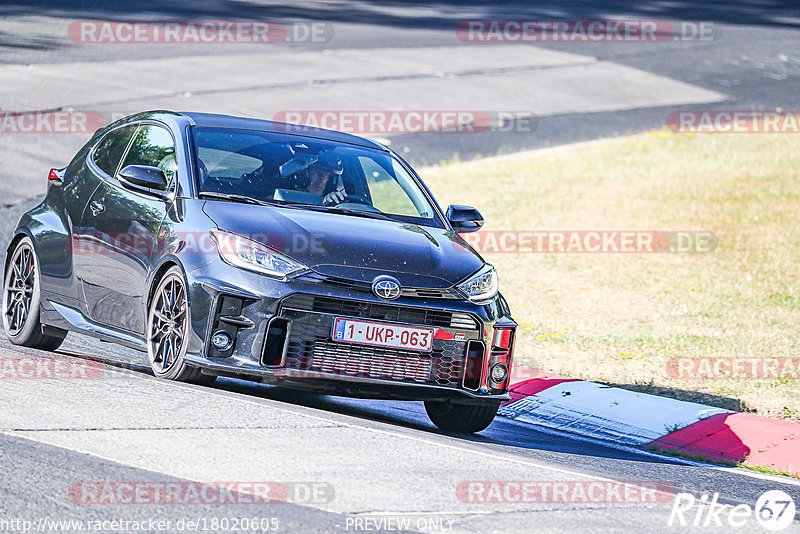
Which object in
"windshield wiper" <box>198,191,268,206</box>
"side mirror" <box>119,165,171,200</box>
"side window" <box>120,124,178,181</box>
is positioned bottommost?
"windshield wiper" <box>198,191,268,206</box>

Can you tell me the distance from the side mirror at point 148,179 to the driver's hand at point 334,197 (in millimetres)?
998

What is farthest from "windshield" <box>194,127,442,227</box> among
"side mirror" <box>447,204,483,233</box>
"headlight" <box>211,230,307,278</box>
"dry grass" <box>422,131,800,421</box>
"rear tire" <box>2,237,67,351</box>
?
"dry grass" <box>422,131,800,421</box>

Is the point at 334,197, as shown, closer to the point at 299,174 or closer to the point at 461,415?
the point at 299,174

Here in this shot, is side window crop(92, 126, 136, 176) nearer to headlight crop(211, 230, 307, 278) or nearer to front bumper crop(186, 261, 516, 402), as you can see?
headlight crop(211, 230, 307, 278)

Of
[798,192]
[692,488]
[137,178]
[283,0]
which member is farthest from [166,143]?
[283,0]

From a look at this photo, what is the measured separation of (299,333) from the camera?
684cm

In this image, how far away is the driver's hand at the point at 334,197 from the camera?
312 inches

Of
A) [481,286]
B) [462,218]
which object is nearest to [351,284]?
[481,286]

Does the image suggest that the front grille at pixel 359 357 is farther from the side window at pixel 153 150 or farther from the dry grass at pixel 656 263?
the dry grass at pixel 656 263

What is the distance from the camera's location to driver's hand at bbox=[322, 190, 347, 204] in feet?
26.0

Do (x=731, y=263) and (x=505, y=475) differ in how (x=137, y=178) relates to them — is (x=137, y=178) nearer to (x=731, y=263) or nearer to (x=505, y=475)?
(x=505, y=475)

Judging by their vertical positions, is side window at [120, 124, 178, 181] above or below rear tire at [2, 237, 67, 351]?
above

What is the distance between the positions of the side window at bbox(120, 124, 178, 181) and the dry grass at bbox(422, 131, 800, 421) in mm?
3774

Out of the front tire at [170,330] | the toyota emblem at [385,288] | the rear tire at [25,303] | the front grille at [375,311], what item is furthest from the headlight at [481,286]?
the rear tire at [25,303]
